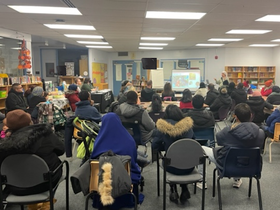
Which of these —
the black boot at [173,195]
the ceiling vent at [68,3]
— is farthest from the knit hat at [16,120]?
the ceiling vent at [68,3]

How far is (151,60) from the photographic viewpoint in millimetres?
9695

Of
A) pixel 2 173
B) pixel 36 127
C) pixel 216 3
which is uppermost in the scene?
Answer: pixel 216 3

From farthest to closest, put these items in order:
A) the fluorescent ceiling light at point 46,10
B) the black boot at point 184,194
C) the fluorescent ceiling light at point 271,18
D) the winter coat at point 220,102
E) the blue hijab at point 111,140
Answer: the winter coat at point 220,102
the fluorescent ceiling light at point 271,18
the fluorescent ceiling light at point 46,10
the black boot at point 184,194
the blue hijab at point 111,140

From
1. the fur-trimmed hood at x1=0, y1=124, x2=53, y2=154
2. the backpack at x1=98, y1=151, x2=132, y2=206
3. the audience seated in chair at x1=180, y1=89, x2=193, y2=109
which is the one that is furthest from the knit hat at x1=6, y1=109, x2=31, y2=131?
the audience seated in chair at x1=180, y1=89, x2=193, y2=109

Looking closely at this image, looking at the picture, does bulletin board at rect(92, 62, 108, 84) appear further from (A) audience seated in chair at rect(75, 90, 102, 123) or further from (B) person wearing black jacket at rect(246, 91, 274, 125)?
(B) person wearing black jacket at rect(246, 91, 274, 125)

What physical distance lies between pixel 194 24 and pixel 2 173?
5.34m

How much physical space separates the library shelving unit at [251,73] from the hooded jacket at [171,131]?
1064 centimetres

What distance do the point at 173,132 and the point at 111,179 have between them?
39.2 inches

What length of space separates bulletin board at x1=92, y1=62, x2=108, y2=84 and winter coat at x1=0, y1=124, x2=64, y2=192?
404 inches

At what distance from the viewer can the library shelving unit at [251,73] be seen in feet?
40.9

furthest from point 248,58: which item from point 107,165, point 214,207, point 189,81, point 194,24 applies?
point 107,165

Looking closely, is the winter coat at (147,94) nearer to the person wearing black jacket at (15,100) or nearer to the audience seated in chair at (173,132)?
the person wearing black jacket at (15,100)

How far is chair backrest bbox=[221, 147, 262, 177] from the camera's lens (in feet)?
8.11

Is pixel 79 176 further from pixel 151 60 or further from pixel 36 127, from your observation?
pixel 151 60
